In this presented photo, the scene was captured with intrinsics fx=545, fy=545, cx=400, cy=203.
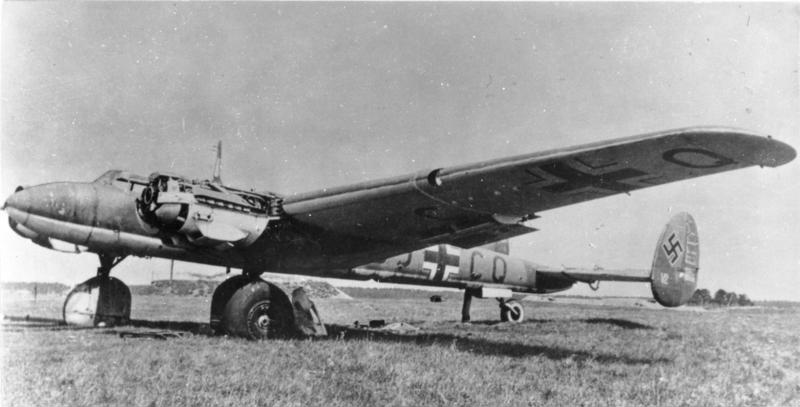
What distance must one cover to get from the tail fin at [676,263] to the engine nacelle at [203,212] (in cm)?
677

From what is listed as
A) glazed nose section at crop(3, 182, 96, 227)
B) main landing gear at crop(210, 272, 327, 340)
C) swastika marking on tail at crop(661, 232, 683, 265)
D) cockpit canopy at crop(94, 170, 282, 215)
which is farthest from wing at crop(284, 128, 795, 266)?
swastika marking on tail at crop(661, 232, 683, 265)

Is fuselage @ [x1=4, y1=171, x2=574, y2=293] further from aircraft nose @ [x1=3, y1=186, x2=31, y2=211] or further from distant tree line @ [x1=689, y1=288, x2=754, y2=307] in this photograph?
distant tree line @ [x1=689, y1=288, x2=754, y2=307]

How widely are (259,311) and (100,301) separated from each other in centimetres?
369

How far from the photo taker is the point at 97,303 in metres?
9.51

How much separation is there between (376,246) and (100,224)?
4.28 meters

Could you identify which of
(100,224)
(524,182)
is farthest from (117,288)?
(524,182)

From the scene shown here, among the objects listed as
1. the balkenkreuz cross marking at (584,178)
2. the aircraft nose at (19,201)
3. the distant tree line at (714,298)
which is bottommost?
the distant tree line at (714,298)

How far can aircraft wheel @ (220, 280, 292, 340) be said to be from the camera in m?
7.51

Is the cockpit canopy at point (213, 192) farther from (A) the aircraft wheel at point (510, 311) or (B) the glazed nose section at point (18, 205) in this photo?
(A) the aircraft wheel at point (510, 311)

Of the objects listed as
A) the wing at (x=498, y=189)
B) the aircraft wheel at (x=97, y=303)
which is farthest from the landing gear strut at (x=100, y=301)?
the wing at (x=498, y=189)

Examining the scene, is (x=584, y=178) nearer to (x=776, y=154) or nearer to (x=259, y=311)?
(x=776, y=154)

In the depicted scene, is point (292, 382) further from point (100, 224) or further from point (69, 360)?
point (100, 224)

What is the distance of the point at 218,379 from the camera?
454 centimetres

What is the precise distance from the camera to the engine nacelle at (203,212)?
7.06 meters
